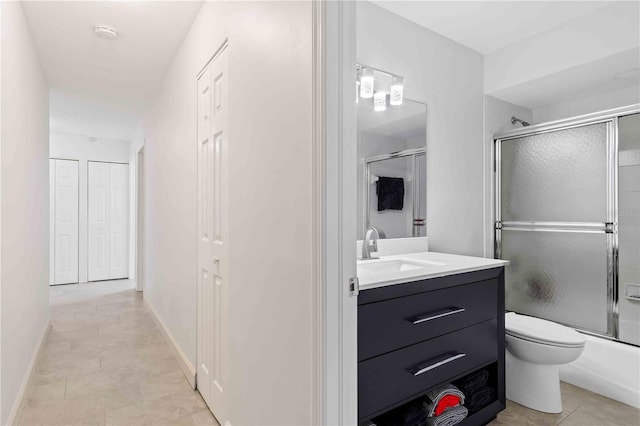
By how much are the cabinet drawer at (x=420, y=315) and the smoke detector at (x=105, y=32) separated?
2550 mm

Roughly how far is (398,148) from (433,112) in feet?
1.39

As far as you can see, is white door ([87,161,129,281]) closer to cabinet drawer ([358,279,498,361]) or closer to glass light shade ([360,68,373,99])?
glass light shade ([360,68,373,99])

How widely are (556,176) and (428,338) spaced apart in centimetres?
195

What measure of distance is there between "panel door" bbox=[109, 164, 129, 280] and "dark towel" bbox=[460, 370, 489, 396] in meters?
6.00

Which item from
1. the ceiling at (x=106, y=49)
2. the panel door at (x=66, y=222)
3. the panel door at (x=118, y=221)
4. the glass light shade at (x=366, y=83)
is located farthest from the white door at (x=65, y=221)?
the glass light shade at (x=366, y=83)

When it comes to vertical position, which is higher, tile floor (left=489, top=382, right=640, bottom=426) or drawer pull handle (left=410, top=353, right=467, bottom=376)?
drawer pull handle (left=410, top=353, right=467, bottom=376)

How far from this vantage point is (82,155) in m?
5.75

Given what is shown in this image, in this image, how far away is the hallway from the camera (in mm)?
2016

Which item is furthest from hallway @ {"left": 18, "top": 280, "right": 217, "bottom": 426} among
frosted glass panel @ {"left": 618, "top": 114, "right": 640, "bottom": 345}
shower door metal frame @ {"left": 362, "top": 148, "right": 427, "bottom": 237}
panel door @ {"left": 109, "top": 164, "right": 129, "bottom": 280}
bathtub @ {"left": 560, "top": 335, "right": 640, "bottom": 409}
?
frosted glass panel @ {"left": 618, "top": 114, "right": 640, "bottom": 345}

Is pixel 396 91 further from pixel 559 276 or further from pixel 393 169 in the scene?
pixel 559 276

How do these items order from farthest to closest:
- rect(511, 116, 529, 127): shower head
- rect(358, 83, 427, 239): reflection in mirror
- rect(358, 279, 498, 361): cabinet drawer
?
1. rect(511, 116, 529, 127): shower head
2. rect(358, 83, 427, 239): reflection in mirror
3. rect(358, 279, 498, 361): cabinet drawer

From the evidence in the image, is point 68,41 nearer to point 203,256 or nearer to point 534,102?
point 203,256

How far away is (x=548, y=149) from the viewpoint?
2740 millimetres

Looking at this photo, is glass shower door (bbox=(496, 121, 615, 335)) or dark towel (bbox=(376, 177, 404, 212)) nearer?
dark towel (bbox=(376, 177, 404, 212))
